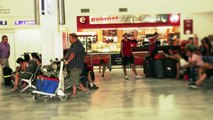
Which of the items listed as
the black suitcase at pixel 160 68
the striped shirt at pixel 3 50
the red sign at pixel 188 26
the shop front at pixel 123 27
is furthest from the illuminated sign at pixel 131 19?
the striped shirt at pixel 3 50

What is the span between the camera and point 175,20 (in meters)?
20.1

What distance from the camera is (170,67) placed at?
43.1 ft

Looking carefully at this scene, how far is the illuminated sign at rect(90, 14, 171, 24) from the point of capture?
20.0 meters

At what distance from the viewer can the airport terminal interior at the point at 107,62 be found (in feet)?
26.1

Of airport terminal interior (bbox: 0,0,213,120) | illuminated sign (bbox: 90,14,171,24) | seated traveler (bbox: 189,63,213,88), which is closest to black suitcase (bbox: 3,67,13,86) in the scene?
airport terminal interior (bbox: 0,0,213,120)

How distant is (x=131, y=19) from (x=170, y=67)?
7318 millimetres

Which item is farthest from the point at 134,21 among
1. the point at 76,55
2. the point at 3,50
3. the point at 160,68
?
the point at 76,55

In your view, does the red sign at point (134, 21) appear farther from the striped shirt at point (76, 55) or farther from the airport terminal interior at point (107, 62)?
the striped shirt at point (76, 55)

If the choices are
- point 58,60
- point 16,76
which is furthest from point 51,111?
point 16,76

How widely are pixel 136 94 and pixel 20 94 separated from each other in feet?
10.8

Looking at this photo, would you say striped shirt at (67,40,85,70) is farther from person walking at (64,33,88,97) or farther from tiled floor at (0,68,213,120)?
tiled floor at (0,68,213,120)

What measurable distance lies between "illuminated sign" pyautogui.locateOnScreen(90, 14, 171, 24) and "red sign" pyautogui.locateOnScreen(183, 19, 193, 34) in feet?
4.20

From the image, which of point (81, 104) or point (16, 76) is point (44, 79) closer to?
point (81, 104)

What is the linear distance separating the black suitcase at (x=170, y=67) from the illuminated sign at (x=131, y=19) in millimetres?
7112
